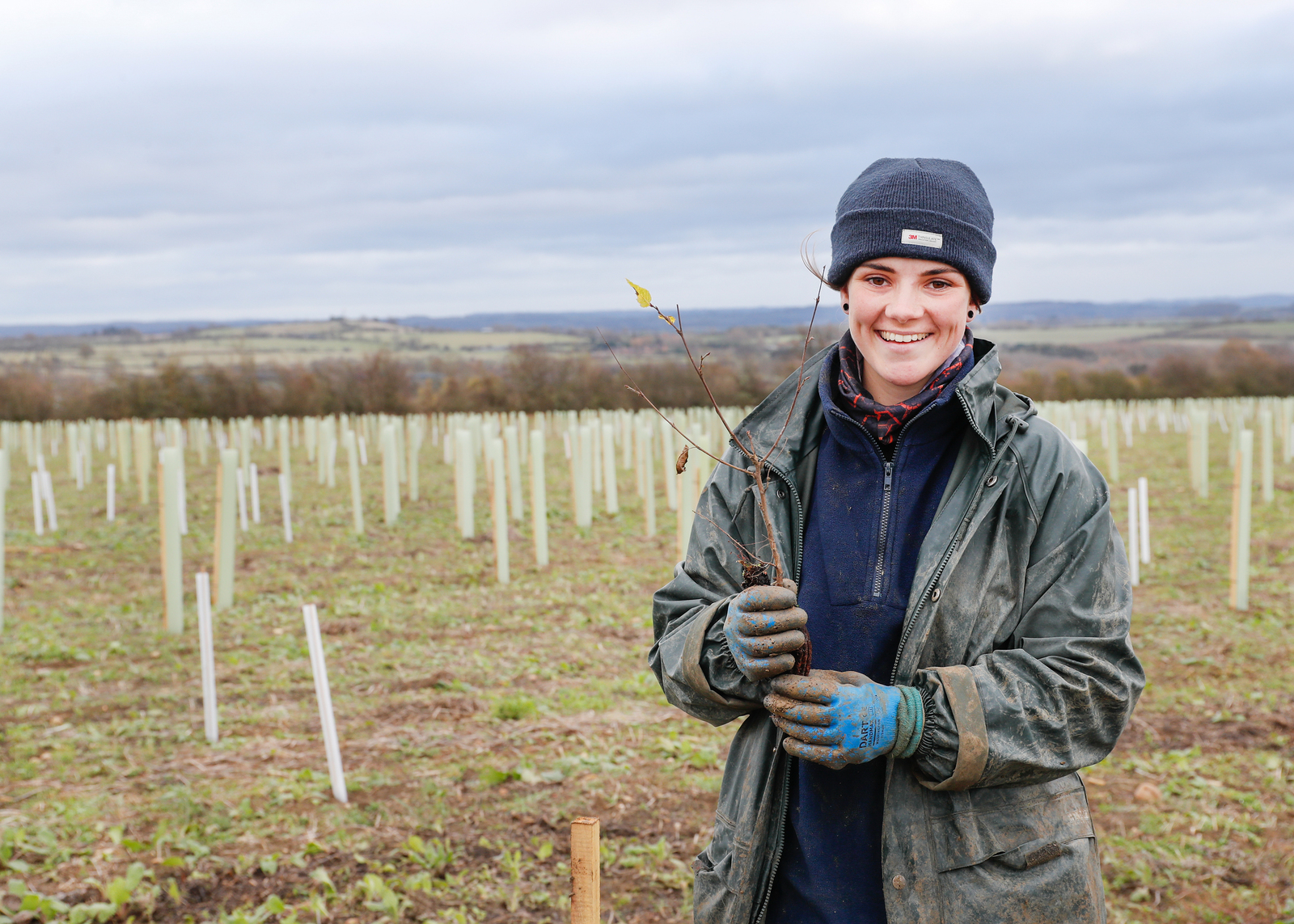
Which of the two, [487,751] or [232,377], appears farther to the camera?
[232,377]

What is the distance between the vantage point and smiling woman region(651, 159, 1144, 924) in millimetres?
1604

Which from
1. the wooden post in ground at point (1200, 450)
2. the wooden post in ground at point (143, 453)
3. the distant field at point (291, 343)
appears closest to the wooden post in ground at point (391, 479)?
the wooden post in ground at point (143, 453)

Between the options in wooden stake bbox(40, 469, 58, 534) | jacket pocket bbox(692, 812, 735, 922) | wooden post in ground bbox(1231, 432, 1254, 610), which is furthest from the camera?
wooden stake bbox(40, 469, 58, 534)

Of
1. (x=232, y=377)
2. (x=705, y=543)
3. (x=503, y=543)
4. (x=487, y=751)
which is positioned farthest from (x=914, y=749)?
(x=232, y=377)

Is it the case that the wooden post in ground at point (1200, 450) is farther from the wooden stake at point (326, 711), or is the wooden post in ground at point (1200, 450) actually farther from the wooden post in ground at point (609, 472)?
the wooden stake at point (326, 711)

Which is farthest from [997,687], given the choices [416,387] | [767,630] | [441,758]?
[416,387]

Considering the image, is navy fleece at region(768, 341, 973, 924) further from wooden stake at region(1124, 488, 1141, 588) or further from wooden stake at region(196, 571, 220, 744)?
wooden stake at region(1124, 488, 1141, 588)

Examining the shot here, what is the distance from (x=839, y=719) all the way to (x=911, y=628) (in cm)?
22

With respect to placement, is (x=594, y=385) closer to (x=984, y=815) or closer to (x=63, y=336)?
(x=984, y=815)

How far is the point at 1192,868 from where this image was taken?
391 cm

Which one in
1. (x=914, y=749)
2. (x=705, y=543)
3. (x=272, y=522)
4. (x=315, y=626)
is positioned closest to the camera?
(x=914, y=749)

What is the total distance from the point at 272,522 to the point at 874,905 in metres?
12.9

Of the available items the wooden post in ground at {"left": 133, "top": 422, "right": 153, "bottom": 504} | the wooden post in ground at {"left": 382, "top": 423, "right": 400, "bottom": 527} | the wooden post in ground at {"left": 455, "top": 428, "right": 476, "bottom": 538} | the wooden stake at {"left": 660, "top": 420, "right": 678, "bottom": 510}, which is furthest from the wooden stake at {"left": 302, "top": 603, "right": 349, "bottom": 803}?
the wooden post in ground at {"left": 133, "top": 422, "right": 153, "bottom": 504}

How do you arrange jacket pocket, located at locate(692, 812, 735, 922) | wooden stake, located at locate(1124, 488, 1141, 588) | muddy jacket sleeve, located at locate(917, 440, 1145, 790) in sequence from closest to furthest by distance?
muddy jacket sleeve, located at locate(917, 440, 1145, 790)
jacket pocket, located at locate(692, 812, 735, 922)
wooden stake, located at locate(1124, 488, 1141, 588)
